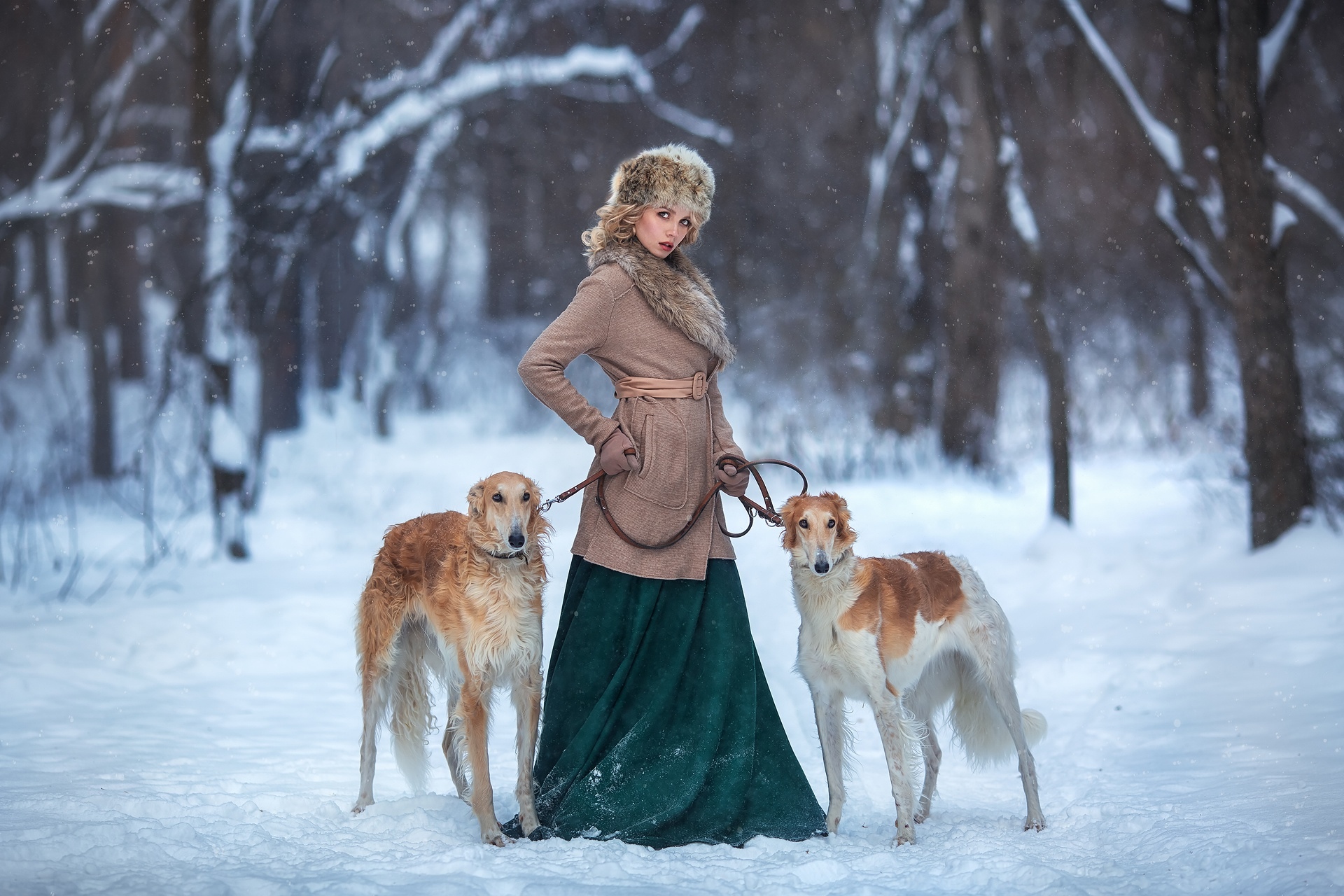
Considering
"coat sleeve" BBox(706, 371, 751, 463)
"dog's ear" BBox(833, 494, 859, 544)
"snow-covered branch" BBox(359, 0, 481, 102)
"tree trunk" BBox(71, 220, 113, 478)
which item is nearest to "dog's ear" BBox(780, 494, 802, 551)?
"dog's ear" BBox(833, 494, 859, 544)

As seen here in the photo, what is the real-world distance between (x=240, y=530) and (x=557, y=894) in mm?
6722

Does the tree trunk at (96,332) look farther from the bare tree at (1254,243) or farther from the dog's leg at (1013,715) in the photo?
the bare tree at (1254,243)

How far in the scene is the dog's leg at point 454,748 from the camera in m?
3.80

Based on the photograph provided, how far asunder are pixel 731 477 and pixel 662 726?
0.84m

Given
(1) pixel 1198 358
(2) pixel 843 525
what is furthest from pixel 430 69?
(1) pixel 1198 358

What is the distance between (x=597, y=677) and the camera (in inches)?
137

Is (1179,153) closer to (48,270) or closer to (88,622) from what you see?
(88,622)

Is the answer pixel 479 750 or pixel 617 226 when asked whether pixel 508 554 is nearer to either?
pixel 479 750

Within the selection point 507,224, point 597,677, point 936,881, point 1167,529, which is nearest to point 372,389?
point 507,224

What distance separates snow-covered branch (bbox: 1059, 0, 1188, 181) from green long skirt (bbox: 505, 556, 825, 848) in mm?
5715

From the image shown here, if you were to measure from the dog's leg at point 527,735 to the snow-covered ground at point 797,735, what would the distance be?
0.14 meters

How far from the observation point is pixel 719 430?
369 centimetres

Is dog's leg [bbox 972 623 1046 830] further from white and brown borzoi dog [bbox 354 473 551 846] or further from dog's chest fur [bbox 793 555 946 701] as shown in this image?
white and brown borzoi dog [bbox 354 473 551 846]

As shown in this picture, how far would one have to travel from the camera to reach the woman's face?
348 cm
